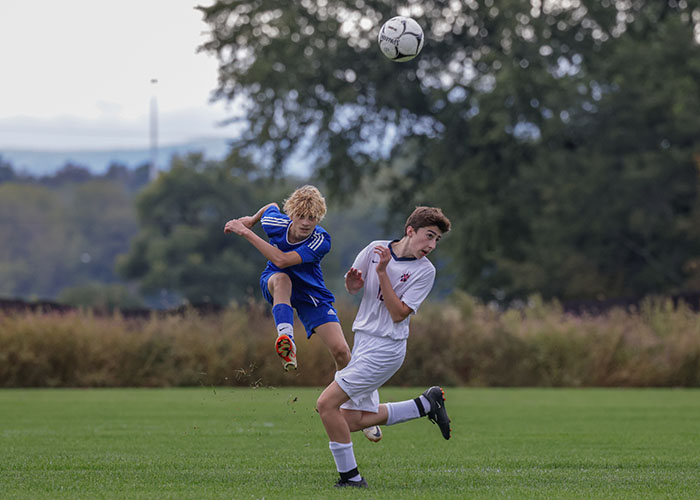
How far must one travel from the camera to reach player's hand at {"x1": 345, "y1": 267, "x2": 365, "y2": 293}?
25.4 ft

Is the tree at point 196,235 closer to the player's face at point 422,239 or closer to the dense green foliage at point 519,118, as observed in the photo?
the dense green foliage at point 519,118

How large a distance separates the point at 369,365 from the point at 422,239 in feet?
3.14

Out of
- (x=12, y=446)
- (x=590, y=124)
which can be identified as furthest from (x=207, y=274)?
(x=12, y=446)

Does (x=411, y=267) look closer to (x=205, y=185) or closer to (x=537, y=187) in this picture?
(x=537, y=187)

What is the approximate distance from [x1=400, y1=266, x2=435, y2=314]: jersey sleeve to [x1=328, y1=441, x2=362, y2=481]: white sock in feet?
3.50

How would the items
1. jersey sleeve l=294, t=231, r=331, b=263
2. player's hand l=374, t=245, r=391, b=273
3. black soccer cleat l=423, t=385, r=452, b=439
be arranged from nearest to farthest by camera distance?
1. player's hand l=374, t=245, r=391, b=273
2. black soccer cleat l=423, t=385, r=452, b=439
3. jersey sleeve l=294, t=231, r=331, b=263

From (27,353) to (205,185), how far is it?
5840 cm

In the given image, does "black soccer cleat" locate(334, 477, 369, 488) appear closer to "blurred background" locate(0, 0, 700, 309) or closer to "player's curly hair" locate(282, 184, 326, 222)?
"player's curly hair" locate(282, 184, 326, 222)

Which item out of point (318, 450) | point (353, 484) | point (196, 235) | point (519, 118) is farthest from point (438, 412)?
point (196, 235)

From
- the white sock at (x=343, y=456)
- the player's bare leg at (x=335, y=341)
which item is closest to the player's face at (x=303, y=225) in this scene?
the player's bare leg at (x=335, y=341)

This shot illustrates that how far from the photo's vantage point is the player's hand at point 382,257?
7625mm

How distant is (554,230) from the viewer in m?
39.1

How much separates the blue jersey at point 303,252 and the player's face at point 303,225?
60 mm

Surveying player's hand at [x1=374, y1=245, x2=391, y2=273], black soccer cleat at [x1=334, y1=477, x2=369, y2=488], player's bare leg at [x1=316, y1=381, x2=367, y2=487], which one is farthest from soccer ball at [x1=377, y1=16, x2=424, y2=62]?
black soccer cleat at [x1=334, y1=477, x2=369, y2=488]
